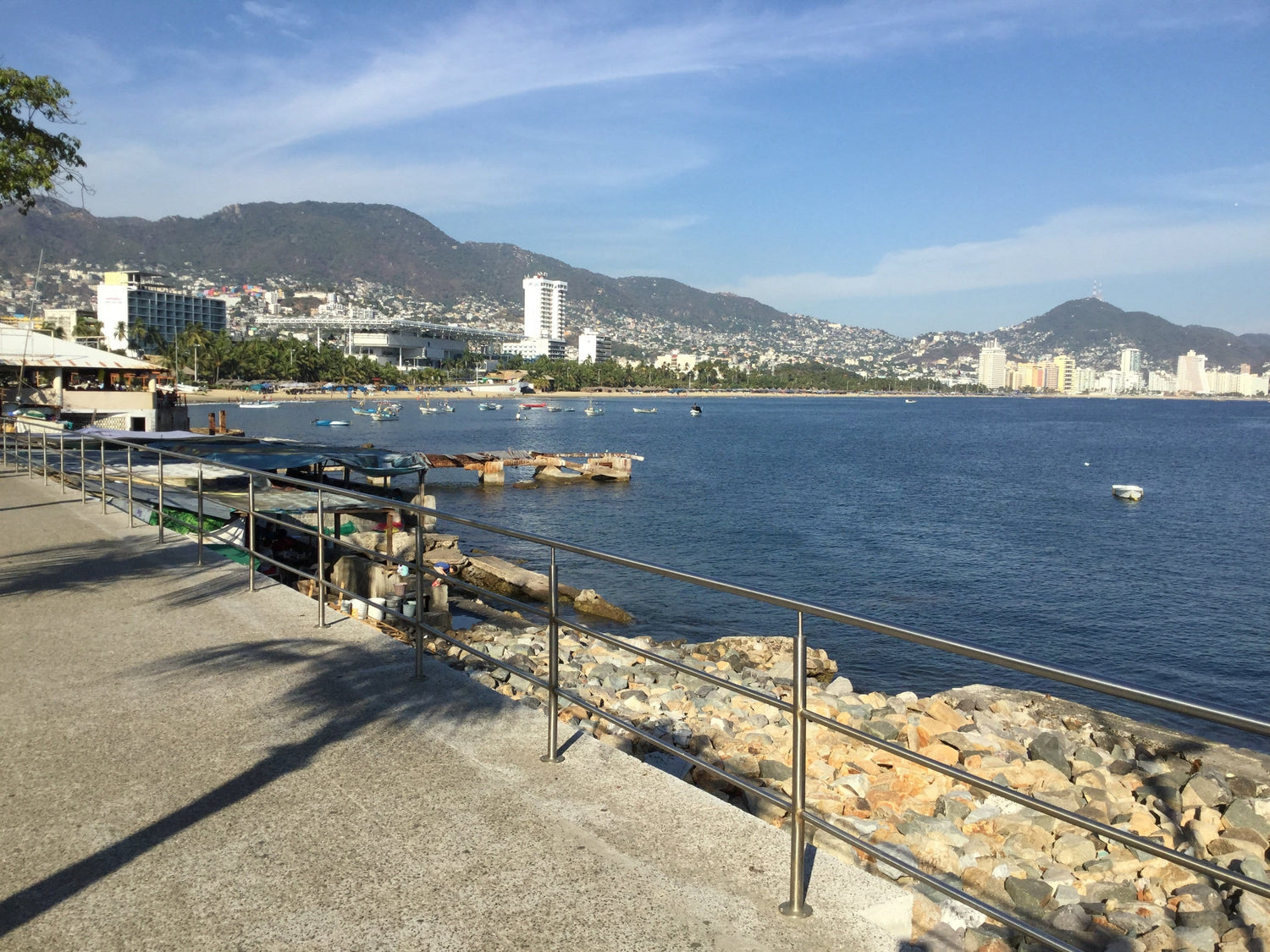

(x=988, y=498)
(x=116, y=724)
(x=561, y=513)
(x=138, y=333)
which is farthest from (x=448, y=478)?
(x=138, y=333)

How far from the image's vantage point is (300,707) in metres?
5.41

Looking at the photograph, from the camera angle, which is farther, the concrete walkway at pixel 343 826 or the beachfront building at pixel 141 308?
the beachfront building at pixel 141 308

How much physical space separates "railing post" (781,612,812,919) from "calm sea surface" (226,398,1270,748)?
41 centimetres

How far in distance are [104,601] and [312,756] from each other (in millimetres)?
4242

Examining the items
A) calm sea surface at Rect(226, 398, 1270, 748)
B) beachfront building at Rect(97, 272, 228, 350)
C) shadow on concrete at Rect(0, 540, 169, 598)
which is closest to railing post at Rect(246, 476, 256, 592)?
shadow on concrete at Rect(0, 540, 169, 598)

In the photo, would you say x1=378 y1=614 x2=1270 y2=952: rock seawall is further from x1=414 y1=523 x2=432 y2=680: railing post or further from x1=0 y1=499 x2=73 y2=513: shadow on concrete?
x1=0 y1=499 x2=73 y2=513: shadow on concrete

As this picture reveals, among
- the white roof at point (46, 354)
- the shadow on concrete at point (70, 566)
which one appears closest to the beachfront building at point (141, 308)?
the white roof at point (46, 354)

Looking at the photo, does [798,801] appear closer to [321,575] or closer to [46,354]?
[321,575]

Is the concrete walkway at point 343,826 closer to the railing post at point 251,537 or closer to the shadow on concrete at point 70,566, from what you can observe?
the railing post at point 251,537

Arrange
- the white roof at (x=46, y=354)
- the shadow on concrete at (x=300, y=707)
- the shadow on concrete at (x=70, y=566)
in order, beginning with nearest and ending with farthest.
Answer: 1. the shadow on concrete at (x=300, y=707)
2. the shadow on concrete at (x=70, y=566)
3. the white roof at (x=46, y=354)

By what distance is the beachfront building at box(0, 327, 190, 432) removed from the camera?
36.2 meters

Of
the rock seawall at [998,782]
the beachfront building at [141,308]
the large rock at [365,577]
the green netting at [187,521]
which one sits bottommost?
the rock seawall at [998,782]

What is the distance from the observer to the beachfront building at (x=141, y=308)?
15875 cm

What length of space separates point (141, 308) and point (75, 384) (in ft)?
502
